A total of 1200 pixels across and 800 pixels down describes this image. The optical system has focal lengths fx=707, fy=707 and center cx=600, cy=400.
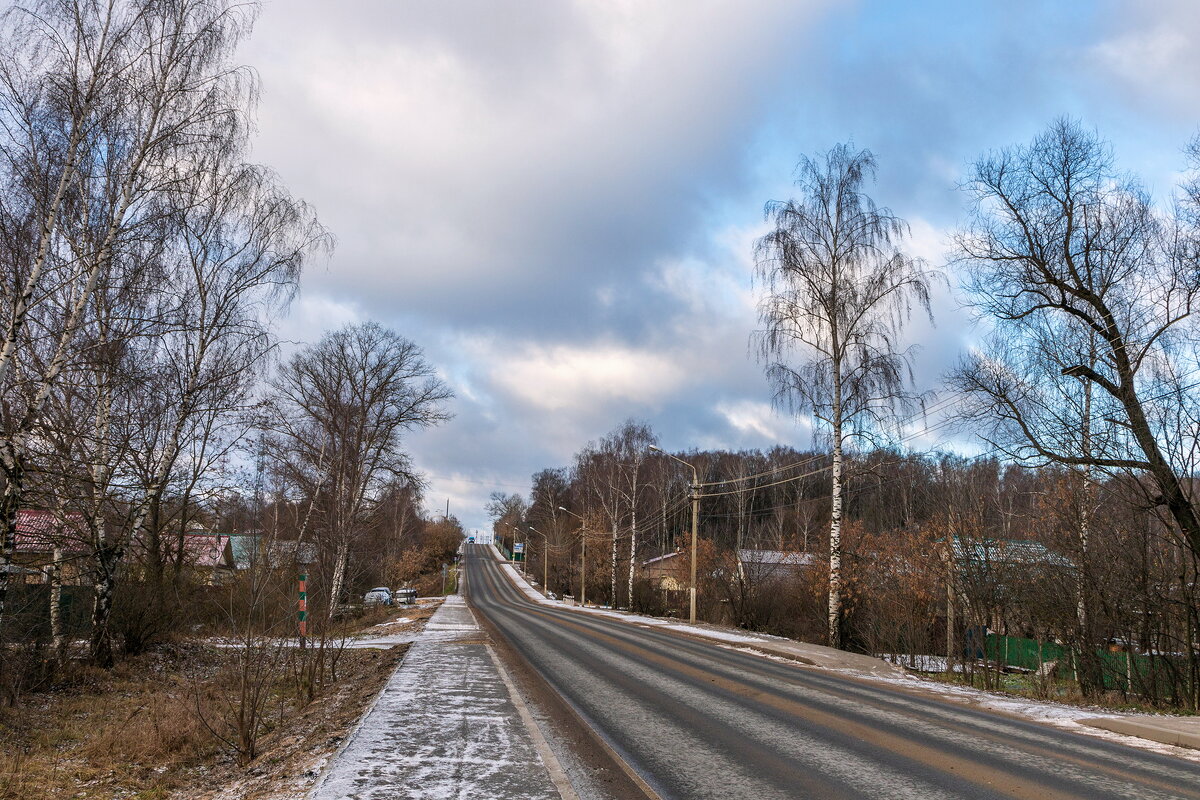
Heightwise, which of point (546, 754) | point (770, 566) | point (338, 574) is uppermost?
point (338, 574)

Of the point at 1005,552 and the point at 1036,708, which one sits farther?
the point at 1005,552

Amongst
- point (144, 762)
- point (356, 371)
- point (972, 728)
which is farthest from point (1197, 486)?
point (356, 371)

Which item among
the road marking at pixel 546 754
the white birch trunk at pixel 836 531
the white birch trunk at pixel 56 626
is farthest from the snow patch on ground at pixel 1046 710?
the white birch trunk at pixel 56 626

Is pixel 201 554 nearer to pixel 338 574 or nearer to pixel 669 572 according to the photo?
pixel 338 574

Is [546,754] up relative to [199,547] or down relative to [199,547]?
down

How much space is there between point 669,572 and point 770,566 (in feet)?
47.0

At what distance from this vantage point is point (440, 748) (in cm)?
651

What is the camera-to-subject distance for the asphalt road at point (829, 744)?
598 cm

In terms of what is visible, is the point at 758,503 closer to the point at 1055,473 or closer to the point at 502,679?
the point at 1055,473

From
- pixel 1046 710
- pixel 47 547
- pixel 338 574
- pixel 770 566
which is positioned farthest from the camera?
pixel 770 566

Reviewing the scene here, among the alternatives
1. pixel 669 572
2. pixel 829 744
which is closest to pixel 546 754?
pixel 829 744

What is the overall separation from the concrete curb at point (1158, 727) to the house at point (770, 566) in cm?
1803

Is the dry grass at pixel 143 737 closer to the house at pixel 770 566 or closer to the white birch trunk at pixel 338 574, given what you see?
the white birch trunk at pixel 338 574

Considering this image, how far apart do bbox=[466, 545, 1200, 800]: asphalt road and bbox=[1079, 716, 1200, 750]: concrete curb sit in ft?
2.72
